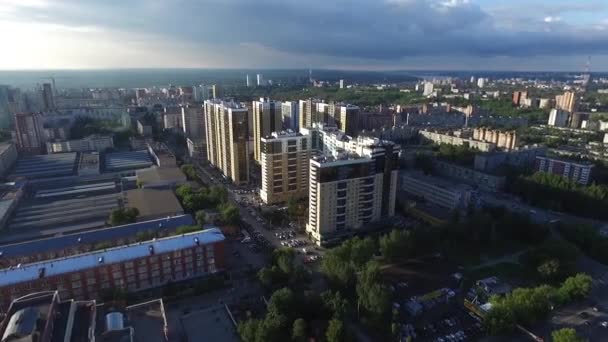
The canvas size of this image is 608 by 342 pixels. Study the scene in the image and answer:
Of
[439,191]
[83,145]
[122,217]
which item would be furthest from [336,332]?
[83,145]

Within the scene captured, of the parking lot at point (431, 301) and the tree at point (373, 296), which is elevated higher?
the tree at point (373, 296)

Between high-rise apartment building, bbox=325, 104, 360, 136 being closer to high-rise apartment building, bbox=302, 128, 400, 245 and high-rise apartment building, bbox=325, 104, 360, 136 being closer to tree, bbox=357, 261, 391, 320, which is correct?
high-rise apartment building, bbox=302, 128, 400, 245

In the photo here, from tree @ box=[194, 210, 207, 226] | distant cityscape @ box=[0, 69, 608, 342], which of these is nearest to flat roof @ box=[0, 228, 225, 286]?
distant cityscape @ box=[0, 69, 608, 342]

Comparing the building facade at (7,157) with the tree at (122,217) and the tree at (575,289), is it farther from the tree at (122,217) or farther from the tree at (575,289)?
the tree at (575,289)

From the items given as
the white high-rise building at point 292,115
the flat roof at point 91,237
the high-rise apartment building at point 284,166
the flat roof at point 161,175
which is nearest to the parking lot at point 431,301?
the high-rise apartment building at point 284,166

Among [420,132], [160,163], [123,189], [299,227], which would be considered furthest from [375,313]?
[420,132]

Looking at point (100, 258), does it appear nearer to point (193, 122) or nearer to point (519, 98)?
point (193, 122)

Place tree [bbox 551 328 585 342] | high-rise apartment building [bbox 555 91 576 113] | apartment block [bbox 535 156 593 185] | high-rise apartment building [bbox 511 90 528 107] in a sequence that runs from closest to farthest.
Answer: tree [bbox 551 328 585 342] < apartment block [bbox 535 156 593 185] < high-rise apartment building [bbox 555 91 576 113] < high-rise apartment building [bbox 511 90 528 107]
